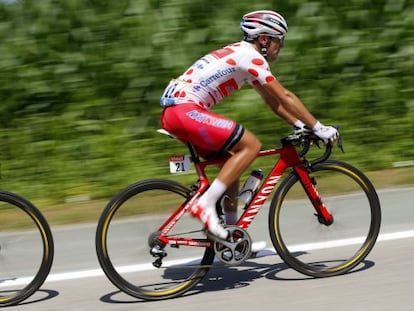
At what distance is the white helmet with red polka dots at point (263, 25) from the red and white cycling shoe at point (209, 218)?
4.04 feet

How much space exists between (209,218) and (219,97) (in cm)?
85

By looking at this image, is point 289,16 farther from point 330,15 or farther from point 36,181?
point 36,181

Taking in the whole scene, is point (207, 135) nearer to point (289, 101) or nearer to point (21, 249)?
point (289, 101)

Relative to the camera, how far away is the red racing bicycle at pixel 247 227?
225 inches

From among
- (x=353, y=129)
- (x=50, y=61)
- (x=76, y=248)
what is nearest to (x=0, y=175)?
(x=50, y=61)

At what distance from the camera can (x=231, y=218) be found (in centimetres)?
582

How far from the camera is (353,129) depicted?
9.11 meters

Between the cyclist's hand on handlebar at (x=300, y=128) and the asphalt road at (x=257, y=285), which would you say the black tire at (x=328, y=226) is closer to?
the asphalt road at (x=257, y=285)

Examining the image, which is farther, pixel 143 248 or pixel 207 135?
pixel 143 248

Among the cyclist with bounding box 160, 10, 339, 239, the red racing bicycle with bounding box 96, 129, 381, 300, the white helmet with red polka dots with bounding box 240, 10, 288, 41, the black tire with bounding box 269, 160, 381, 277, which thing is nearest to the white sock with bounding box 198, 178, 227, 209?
the cyclist with bounding box 160, 10, 339, 239

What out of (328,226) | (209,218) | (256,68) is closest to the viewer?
(256,68)

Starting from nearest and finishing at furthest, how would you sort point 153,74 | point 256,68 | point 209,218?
point 256,68
point 209,218
point 153,74

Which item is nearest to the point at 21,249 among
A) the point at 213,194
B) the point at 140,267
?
the point at 140,267

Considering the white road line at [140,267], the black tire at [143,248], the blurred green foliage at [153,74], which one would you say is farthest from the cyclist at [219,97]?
the blurred green foliage at [153,74]
